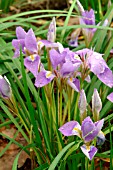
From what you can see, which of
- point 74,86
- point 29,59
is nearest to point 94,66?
point 74,86

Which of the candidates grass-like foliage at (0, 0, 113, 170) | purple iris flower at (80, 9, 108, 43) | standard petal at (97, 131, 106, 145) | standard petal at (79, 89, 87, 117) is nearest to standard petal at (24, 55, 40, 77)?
grass-like foliage at (0, 0, 113, 170)

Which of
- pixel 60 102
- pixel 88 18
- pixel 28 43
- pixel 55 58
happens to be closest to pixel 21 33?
pixel 28 43

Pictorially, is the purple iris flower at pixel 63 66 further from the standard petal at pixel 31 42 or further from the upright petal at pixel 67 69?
the standard petal at pixel 31 42

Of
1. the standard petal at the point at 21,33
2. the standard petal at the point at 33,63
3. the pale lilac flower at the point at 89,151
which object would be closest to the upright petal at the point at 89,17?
the standard petal at the point at 21,33

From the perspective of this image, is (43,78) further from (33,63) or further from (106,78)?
(106,78)

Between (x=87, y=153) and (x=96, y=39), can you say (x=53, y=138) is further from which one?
(x=96, y=39)
